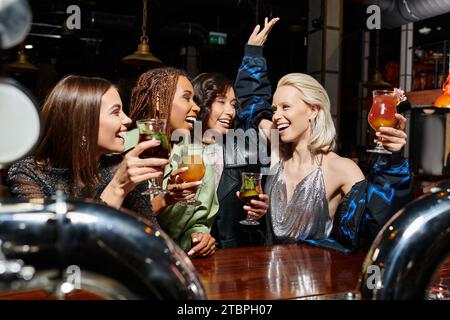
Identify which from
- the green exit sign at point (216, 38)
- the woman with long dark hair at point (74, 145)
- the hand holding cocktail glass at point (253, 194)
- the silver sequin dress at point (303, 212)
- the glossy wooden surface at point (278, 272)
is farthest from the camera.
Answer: the green exit sign at point (216, 38)

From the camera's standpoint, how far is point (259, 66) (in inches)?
132

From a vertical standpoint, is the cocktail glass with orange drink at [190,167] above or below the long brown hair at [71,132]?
below

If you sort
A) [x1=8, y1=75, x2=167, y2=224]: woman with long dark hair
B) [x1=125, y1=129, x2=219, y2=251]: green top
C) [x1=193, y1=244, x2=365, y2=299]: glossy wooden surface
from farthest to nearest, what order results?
[x1=125, y1=129, x2=219, y2=251]: green top < [x1=8, y1=75, x2=167, y2=224]: woman with long dark hair < [x1=193, y1=244, x2=365, y2=299]: glossy wooden surface

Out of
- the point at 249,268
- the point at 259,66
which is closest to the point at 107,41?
the point at 259,66

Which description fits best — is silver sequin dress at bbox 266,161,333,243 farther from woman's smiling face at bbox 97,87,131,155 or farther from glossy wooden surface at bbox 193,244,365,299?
woman's smiling face at bbox 97,87,131,155

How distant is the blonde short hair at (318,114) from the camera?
2.79 metres

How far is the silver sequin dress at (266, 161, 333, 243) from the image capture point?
2.53 metres

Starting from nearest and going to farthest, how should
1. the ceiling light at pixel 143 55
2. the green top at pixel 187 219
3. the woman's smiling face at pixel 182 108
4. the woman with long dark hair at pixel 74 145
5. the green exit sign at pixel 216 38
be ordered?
the woman with long dark hair at pixel 74 145, the green top at pixel 187 219, the woman's smiling face at pixel 182 108, the ceiling light at pixel 143 55, the green exit sign at pixel 216 38

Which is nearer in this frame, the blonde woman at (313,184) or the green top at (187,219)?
the blonde woman at (313,184)

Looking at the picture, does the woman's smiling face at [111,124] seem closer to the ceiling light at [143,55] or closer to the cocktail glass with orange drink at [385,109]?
the cocktail glass with orange drink at [385,109]

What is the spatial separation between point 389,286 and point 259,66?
3.00 meters

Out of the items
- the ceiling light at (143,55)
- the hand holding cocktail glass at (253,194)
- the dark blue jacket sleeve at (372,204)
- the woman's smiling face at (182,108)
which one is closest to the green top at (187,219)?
the hand holding cocktail glass at (253,194)

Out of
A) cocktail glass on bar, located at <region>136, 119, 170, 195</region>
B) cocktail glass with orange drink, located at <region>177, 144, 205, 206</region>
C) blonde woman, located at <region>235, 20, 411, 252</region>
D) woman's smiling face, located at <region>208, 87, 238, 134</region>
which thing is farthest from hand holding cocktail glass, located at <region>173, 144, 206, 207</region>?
woman's smiling face, located at <region>208, 87, 238, 134</region>
